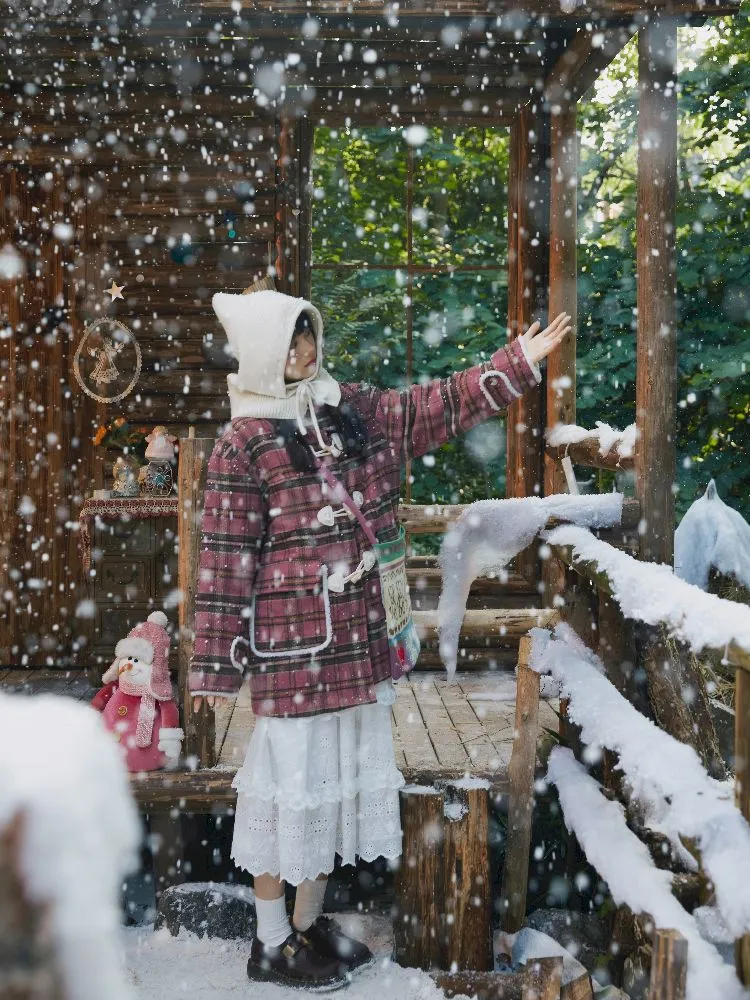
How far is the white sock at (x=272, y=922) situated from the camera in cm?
290

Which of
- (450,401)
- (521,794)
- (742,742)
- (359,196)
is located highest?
(359,196)

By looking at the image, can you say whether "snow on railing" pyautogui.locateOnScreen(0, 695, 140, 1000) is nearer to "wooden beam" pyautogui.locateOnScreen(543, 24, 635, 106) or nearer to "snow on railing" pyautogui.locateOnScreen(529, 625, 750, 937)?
"snow on railing" pyautogui.locateOnScreen(529, 625, 750, 937)

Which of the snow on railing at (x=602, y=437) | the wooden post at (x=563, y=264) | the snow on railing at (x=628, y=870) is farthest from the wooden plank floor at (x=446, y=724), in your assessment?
the snow on railing at (x=602, y=437)

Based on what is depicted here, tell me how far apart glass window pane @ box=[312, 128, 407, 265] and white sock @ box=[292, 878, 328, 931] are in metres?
3.88

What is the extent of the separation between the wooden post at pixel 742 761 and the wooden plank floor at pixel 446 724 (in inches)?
65.9

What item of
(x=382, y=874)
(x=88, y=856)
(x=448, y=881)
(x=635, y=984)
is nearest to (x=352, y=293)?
(x=382, y=874)

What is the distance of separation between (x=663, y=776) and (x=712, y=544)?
390 centimetres

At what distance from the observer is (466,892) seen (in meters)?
3.00

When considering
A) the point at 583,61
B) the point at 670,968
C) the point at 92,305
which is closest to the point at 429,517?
the point at 583,61

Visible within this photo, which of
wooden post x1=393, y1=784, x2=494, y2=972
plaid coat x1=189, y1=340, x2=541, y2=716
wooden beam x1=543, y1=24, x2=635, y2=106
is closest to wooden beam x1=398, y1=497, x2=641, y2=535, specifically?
plaid coat x1=189, y1=340, x2=541, y2=716

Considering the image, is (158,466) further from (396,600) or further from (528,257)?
(396,600)

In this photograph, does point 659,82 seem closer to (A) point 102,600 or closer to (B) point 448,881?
(B) point 448,881

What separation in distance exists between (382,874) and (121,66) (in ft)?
14.7

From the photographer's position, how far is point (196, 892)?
3330mm
